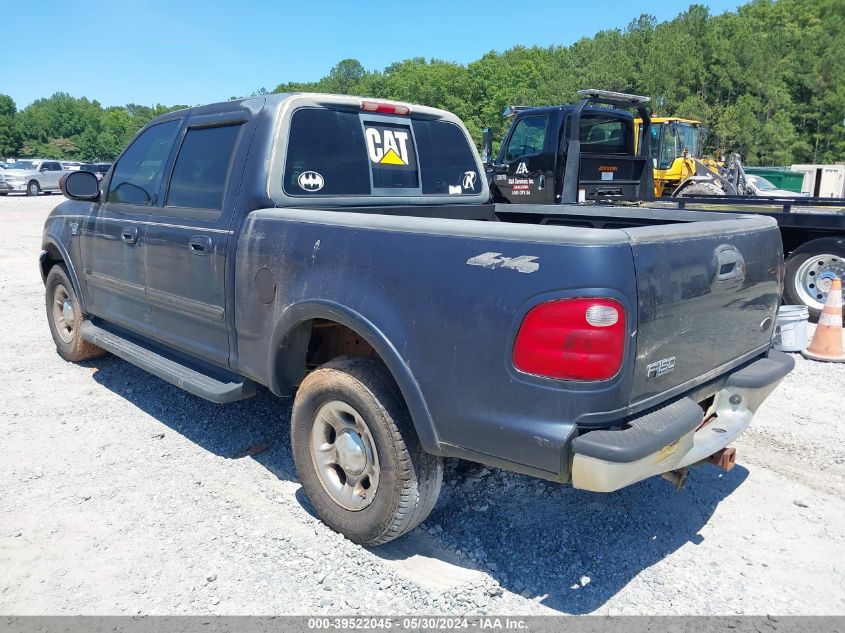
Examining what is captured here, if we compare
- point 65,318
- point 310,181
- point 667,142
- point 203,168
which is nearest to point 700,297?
point 310,181

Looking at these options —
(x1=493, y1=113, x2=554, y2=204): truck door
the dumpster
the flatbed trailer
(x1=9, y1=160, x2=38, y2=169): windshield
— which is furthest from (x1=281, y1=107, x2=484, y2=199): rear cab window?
(x1=9, y1=160, x2=38, y2=169): windshield

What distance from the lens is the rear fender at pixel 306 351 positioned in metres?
2.64

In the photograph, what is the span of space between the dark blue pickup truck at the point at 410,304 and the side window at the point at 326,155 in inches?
0.4

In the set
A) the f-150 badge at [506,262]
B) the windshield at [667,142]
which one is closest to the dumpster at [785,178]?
the windshield at [667,142]

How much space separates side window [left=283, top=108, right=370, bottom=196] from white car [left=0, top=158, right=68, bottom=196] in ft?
105

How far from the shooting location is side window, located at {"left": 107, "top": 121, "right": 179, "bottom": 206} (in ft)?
14.2

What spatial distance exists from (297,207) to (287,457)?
5.27 feet

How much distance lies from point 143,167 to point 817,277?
273 inches

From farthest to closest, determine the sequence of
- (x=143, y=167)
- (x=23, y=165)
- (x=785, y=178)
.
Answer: (x=23, y=165) < (x=785, y=178) < (x=143, y=167)

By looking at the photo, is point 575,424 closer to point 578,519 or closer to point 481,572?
point 481,572

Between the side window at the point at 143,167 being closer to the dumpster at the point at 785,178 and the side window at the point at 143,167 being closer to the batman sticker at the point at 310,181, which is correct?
the batman sticker at the point at 310,181

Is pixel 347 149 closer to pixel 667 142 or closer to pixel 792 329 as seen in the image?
pixel 792 329

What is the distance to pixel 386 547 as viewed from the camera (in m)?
3.13

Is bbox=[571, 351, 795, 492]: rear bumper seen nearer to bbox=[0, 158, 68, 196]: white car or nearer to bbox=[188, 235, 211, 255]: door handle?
bbox=[188, 235, 211, 255]: door handle
